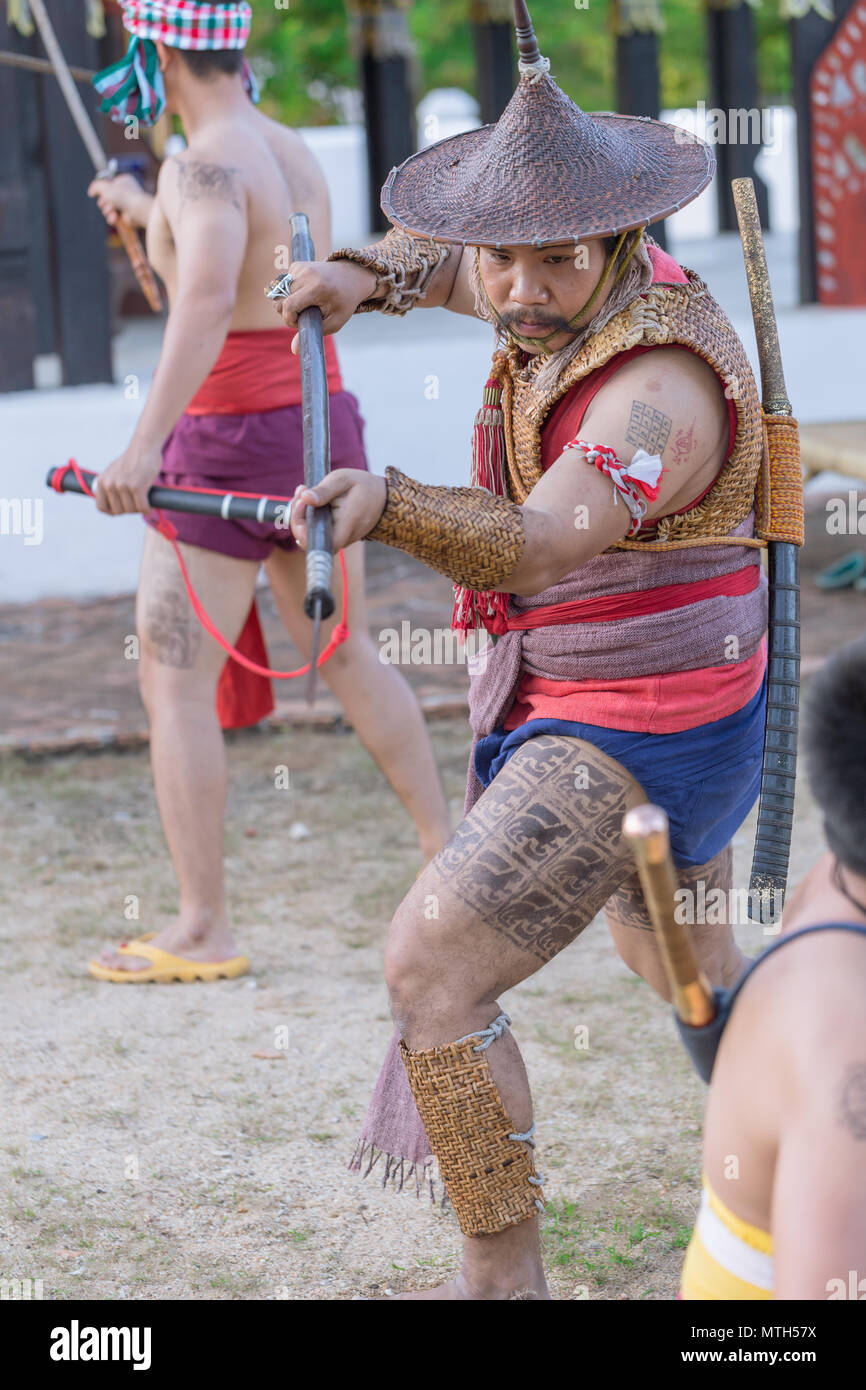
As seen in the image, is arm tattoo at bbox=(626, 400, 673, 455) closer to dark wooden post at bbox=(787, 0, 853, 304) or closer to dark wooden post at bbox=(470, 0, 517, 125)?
dark wooden post at bbox=(787, 0, 853, 304)

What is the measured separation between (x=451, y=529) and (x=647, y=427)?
36 centimetres

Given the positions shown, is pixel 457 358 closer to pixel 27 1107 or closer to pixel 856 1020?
pixel 27 1107

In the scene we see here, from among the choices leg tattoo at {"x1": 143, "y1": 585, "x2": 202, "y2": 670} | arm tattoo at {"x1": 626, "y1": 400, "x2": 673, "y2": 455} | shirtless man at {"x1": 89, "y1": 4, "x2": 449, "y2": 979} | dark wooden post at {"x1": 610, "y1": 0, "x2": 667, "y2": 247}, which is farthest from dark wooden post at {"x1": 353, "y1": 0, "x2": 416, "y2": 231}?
arm tattoo at {"x1": 626, "y1": 400, "x2": 673, "y2": 455}

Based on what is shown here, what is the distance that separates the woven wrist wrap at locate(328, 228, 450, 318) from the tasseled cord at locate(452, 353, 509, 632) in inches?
11.2

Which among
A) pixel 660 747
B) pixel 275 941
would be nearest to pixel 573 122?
pixel 660 747

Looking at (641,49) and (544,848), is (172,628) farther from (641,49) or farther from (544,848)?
(641,49)

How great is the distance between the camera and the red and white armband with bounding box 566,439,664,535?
2.30 metres

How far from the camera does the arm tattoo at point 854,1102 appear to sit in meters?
1.53

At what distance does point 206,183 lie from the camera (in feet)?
12.8

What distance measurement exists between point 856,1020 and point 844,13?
336 inches

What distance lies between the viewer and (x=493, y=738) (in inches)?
109
